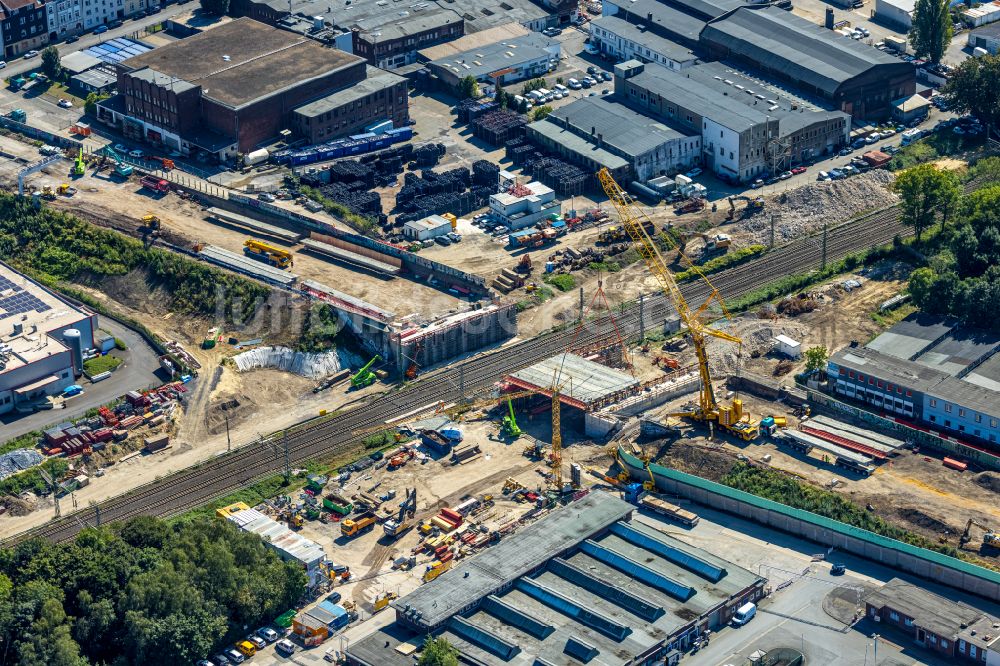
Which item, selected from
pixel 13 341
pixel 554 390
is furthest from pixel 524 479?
pixel 13 341

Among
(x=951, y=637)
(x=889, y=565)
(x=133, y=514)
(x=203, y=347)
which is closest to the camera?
(x=951, y=637)

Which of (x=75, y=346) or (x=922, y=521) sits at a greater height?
(x=922, y=521)

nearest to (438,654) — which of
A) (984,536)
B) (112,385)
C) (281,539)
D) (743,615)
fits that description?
(281,539)

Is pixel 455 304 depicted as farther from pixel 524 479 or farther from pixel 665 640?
pixel 665 640

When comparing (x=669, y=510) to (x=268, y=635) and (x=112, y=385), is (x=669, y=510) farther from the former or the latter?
(x=112, y=385)

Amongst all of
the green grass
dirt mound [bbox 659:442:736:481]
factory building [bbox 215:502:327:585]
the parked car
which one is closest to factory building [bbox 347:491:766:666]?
the parked car
